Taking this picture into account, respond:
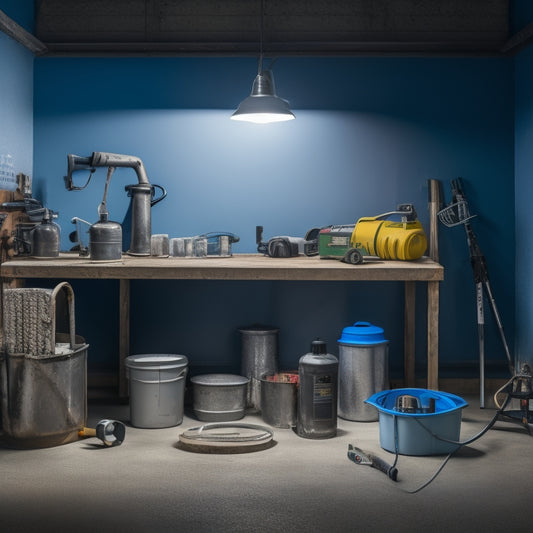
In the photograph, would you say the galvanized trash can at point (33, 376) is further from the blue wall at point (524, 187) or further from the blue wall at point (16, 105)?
the blue wall at point (524, 187)

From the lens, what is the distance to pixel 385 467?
11.5 ft

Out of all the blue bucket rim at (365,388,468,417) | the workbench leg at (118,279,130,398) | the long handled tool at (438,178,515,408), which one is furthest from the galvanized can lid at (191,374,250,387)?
the long handled tool at (438,178,515,408)

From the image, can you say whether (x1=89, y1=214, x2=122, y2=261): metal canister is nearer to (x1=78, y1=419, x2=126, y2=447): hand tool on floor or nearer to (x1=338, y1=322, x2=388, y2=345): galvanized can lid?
(x1=78, y1=419, x2=126, y2=447): hand tool on floor

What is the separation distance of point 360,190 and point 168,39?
5.87 ft

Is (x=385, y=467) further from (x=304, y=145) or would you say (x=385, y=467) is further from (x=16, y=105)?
(x=16, y=105)

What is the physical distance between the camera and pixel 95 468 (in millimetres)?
3574

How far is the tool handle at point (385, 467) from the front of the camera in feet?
11.2

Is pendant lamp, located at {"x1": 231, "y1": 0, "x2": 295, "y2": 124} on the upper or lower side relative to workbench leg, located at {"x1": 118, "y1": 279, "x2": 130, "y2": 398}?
upper

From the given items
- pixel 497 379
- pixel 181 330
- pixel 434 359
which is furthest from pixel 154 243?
pixel 497 379

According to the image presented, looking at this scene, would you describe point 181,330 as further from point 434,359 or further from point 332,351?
point 434,359

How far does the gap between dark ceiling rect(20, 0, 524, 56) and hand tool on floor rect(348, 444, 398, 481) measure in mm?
2950

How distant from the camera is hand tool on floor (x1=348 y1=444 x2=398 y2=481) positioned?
3.41 m

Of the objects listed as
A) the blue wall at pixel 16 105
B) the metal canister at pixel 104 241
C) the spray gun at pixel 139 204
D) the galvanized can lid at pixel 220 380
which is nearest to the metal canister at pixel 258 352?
the galvanized can lid at pixel 220 380

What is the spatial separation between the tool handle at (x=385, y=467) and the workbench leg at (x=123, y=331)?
2.05 meters
